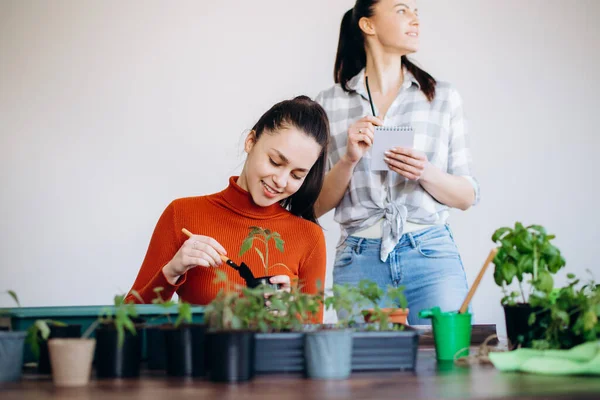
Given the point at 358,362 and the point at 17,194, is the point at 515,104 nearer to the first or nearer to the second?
the point at 17,194

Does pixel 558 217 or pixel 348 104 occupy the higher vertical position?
pixel 348 104

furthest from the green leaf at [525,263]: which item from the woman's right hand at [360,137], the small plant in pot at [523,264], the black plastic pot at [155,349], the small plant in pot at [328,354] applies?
the woman's right hand at [360,137]

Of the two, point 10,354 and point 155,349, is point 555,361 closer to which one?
point 155,349

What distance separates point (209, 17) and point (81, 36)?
2.24ft

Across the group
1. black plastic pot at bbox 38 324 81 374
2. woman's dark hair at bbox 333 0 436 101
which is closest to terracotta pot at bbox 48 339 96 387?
black plastic pot at bbox 38 324 81 374

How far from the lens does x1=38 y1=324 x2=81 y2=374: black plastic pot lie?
1.29m

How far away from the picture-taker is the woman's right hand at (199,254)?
72.4 inches

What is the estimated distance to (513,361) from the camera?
1286 millimetres

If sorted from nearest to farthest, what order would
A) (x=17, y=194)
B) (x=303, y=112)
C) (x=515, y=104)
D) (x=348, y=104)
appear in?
(x=303, y=112)
(x=348, y=104)
(x=17, y=194)
(x=515, y=104)

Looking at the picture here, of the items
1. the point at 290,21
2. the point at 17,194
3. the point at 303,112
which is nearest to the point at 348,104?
the point at 303,112

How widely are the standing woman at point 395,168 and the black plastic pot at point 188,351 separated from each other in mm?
1228

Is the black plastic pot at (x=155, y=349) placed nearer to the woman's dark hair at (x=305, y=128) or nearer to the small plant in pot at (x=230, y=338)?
the small plant in pot at (x=230, y=338)

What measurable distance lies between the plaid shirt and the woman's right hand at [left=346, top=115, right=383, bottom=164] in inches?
5.0

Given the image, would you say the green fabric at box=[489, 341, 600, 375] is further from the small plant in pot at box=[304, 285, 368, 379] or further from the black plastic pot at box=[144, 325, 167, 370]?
the black plastic pot at box=[144, 325, 167, 370]
